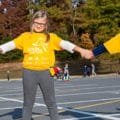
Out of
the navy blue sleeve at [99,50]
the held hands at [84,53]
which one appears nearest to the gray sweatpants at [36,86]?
the held hands at [84,53]

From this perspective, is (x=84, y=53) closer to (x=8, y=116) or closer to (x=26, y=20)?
(x=8, y=116)

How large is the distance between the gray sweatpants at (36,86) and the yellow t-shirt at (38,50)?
0.10 metres

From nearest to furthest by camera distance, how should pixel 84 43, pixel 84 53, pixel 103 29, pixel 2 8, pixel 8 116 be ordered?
1. pixel 84 53
2. pixel 8 116
3. pixel 103 29
4. pixel 84 43
5. pixel 2 8

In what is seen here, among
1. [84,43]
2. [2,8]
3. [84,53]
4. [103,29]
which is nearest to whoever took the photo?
[84,53]

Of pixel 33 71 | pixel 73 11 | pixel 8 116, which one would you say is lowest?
pixel 8 116

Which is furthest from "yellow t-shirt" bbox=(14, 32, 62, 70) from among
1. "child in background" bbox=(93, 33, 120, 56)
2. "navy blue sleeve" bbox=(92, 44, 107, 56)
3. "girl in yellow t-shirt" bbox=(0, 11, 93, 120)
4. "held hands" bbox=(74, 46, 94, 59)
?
"child in background" bbox=(93, 33, 120, 56)

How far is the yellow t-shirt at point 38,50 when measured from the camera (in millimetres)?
8500

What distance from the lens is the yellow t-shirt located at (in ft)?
27.9

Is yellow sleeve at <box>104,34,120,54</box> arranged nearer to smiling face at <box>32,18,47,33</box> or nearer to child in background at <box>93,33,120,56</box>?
child in background at <box>93,33,120,56</box>

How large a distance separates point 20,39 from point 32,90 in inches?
32.7

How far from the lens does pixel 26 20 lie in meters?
58.7

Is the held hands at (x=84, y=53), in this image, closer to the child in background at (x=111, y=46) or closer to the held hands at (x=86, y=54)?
the held hands at (x=86, y=54)

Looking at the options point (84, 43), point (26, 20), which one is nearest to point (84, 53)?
point (84, 43)

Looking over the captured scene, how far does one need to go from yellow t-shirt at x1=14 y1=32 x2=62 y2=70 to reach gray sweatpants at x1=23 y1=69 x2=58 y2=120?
105 millimetres
